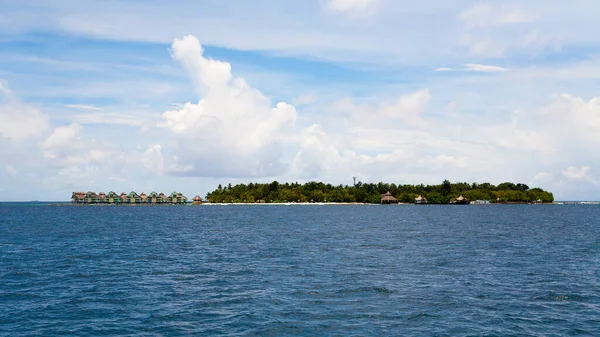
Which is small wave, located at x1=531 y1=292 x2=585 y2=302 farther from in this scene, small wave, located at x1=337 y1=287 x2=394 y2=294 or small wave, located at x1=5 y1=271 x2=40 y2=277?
small wave, located at x1=5 y1=271 x2=40 y2=277

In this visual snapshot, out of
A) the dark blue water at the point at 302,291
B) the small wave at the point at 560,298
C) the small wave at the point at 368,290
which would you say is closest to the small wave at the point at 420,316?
the dark blue water at the point at 302,291

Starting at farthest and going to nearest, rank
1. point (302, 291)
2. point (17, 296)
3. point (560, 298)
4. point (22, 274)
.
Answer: point (22, 274) → point (302, 291) → point (17, 296) → point (560, 298)

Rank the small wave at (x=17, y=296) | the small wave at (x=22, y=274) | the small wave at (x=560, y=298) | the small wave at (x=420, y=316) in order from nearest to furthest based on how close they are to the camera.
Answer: the small wave at (x=420, y=316) → the small wave at (x=560, y=298) → the small wave at (x=17, y=296) → the small wave at (x=22, y=274)

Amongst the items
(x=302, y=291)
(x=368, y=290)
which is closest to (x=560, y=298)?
(x=368, y=290)

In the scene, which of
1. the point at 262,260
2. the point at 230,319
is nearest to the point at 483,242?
the point at 262,260

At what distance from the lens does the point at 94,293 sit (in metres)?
46.7

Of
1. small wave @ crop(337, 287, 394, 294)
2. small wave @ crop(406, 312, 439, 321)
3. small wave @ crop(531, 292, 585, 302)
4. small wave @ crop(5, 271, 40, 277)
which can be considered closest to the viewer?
small wave @ crop(406, 312, 439, 321)

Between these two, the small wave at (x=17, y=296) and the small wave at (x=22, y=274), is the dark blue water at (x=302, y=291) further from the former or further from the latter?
the small wave at (x=22, y=274)

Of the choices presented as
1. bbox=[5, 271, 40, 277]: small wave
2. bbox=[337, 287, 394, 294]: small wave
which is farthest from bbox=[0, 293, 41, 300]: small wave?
bbox=[337, 287, 394, 294]: small wave

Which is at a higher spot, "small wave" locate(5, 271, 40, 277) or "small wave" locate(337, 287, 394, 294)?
"small wave" locate(337, 287, 394, 294)

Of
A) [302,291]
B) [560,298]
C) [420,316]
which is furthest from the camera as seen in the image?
[302,291]

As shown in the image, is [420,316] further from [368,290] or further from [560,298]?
[560,298]

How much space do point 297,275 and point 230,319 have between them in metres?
18.4

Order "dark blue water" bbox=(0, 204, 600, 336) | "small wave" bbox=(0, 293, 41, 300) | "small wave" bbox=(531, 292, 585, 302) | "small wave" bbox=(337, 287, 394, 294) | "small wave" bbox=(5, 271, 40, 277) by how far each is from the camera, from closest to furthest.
Answer: "dark blue water" bbox=(0, 204, 600, 336)
"small wave" bbox=(531, 292, 585, 302)
"small wave" bbox=(0, 293, 41, 300)
"small wave" bbox=(337, 287, 394, 294)
"small wave" bbox=(5, 271, 40, 277)
